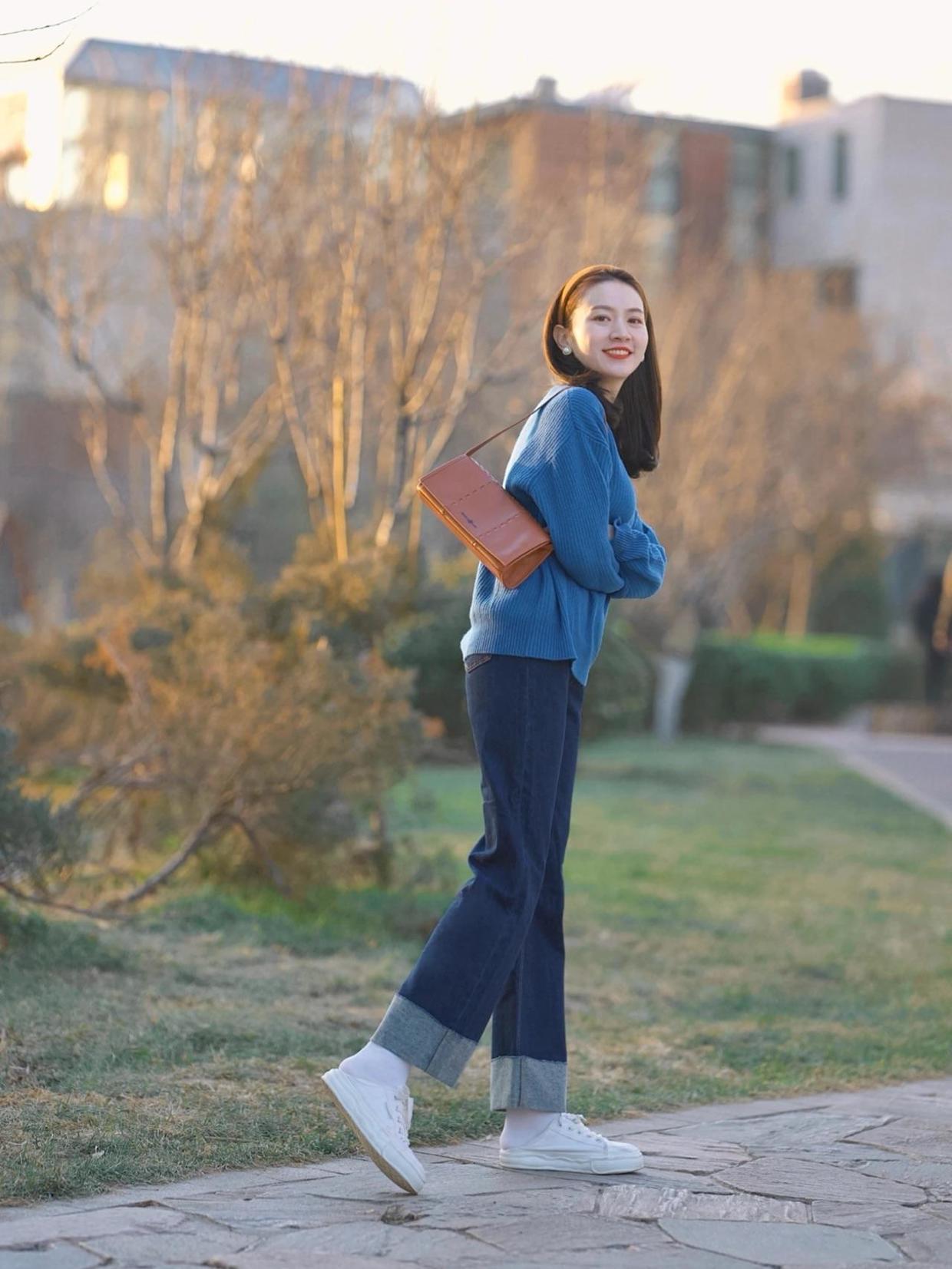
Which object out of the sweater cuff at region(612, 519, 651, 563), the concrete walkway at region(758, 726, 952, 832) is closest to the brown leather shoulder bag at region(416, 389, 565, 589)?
the sweater cuff at region(612, 519, 651, 563)

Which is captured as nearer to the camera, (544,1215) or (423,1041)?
(544,1215)

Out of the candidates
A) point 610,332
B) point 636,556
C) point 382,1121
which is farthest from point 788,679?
point 382,1121

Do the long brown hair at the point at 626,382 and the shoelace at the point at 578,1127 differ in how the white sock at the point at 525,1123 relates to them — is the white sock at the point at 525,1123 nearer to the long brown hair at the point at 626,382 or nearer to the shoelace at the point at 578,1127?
the shoelace at the point at 578,1127

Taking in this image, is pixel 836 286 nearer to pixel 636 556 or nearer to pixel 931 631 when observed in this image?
pixel 931 631

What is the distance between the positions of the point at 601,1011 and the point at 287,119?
563 centimetres

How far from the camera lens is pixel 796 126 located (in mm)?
41969

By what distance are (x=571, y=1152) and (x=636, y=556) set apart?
132cm

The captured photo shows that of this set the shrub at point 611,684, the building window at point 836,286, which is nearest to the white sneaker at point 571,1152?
the shrub at point 611,684

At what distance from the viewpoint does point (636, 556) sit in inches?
161

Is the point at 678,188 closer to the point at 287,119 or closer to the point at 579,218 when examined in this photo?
the point at 579,218

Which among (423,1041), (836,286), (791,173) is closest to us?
(423,1041)

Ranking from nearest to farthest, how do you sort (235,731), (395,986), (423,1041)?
(423,1041), (395,986), (235,731)

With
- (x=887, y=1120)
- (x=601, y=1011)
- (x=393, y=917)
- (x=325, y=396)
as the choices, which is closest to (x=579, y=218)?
(x=325, y=396)

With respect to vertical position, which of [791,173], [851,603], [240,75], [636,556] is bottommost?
[851,603]
